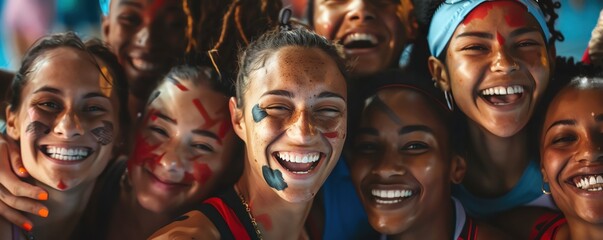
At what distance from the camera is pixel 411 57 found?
8.81ft

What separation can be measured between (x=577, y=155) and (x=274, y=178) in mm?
968

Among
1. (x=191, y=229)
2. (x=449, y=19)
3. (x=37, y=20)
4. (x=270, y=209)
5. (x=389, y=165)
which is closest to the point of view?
(x=191, y=229)

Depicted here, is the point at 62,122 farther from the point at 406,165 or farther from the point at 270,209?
the point at 406,165

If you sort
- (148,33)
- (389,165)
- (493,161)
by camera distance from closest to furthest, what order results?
(389,165)
(493,161)
(148,33)

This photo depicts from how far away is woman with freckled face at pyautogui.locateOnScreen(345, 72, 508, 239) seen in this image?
2.28 metres

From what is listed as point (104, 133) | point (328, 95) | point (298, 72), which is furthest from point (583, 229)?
point (104, 133)

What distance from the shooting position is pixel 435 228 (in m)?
2.36

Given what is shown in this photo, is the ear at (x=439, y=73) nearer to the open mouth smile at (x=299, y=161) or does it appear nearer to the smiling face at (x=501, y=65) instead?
the smiling face at (x=501, y=65)

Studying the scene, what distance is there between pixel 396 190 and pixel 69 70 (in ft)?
3.76

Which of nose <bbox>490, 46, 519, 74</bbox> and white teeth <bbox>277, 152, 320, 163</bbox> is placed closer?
white teeth <bbox>277, 152, 320, 163</bbox>

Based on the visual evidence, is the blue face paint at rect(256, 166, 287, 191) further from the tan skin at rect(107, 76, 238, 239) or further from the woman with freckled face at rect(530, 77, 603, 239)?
the woman with freckled face at rect(530, 77, 603, 239)

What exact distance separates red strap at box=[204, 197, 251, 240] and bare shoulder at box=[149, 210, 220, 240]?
60 mm

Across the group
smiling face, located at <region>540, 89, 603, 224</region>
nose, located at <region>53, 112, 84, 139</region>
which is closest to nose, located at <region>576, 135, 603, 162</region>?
smiling face, located at <region>540, 89, 603, 224</region>

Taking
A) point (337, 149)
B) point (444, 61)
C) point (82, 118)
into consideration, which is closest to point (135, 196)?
point (82, 118)
